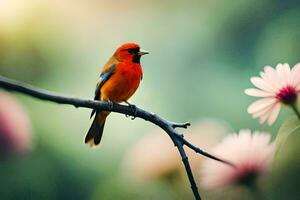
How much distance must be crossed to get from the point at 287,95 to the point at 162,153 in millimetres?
308

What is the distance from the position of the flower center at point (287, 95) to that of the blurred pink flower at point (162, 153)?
0.54 feet

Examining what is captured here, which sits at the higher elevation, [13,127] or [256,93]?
[256,93]

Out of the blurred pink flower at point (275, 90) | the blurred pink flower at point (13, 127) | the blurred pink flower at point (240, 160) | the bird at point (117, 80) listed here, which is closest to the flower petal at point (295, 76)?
the blurred pink flower at point (275, 90)

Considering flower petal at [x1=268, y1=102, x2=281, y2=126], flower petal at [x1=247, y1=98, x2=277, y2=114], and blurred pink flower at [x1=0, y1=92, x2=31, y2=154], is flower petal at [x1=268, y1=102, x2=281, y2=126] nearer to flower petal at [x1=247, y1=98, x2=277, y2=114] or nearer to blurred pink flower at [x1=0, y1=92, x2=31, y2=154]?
flower petal at [x1=247, y1=98, x2=277, y2=114]

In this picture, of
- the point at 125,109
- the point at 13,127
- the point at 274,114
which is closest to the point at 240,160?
the point at 274,114

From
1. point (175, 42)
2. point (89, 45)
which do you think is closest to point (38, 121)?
point (89, 45)

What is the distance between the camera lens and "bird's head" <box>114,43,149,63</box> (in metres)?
1.17

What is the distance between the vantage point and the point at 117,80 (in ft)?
3.80

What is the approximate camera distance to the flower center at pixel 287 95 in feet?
3.43

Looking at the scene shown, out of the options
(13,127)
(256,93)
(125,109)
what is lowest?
(13,127)

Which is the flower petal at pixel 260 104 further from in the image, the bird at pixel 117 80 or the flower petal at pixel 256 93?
the bird at pixel 117 80

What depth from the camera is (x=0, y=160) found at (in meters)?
1.13

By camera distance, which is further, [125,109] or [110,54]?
[110,54]

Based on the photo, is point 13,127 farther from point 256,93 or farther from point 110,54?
point 256,93
